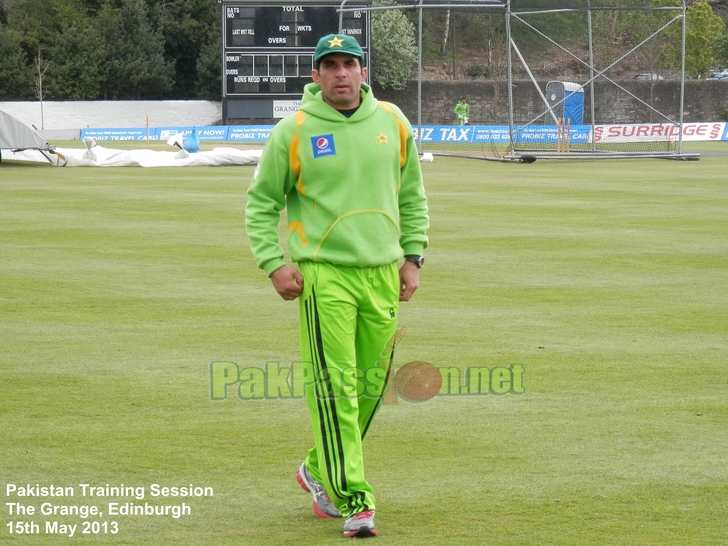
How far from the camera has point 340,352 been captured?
475 centimetres

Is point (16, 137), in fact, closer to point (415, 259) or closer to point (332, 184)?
point (415, 259)

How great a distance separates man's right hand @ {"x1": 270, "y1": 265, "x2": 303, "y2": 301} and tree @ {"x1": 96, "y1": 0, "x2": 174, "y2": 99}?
208 feet

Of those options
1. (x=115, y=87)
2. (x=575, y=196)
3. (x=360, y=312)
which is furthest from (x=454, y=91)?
(x=360, y=312)

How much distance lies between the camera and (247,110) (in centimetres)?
4344

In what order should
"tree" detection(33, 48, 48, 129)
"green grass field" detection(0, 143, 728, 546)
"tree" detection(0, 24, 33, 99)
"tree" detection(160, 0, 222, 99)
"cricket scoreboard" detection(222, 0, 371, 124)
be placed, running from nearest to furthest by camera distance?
"green grass field" detection(0, 143, 728, 546), "cricket scoreboard" detection(222, 0, 371, 124), "tree" detection(33, 48, 48, 129), "tree" detection(0, 24, 33, 99), "tree" detection(160, 0, 222, 99)

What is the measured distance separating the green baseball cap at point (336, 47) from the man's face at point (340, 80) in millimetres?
20

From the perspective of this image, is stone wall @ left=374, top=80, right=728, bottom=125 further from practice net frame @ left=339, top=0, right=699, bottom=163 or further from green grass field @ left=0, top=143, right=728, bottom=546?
green grass field @ left=0, top=143, right=728, bottom=546

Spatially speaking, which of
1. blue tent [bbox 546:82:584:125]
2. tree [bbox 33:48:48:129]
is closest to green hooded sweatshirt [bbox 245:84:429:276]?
blue tent [bbox 546:82:584:125]

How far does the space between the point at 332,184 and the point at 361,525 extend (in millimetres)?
1351

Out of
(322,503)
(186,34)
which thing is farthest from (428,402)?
(186,34)

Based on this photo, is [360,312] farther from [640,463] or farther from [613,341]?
[613,341]

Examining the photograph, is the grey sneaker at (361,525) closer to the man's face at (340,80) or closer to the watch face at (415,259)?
the watch face at (415,259)

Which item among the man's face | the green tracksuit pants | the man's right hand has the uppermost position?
the man's face

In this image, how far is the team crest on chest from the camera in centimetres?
478
